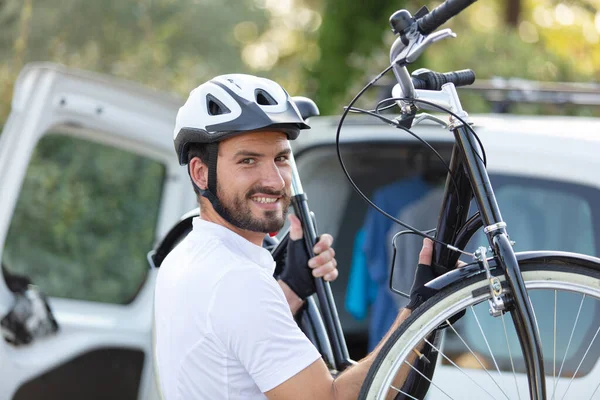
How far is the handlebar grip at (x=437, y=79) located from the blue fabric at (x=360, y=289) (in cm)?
238

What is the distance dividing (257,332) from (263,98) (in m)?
0.63

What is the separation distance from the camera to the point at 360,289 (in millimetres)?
4621

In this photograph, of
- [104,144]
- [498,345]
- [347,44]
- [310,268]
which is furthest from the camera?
[347,44]

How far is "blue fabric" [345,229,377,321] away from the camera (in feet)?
15.1

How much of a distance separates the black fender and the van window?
12.7 ft

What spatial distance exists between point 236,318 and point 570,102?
2940 millimetres

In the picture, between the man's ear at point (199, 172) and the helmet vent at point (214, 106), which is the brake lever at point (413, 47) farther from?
the man's ear at point (199, 172)

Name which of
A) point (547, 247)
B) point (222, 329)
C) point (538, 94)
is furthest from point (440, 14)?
point (538, 94)

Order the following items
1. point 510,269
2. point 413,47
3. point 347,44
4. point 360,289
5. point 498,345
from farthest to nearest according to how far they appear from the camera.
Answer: point 347,44 → point 360,289 → point 498,345 → point 413,47 → point 510,269

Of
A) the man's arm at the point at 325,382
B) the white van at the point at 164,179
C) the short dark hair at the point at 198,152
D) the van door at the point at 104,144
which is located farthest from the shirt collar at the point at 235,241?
the van door at the point at 104,144

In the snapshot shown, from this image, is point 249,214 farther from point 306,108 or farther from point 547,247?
point 547,247

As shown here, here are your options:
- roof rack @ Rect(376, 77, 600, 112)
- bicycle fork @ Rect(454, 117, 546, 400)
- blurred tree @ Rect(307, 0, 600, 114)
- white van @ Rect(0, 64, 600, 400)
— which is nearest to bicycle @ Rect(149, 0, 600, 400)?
bicycle fork @ Rect(454, 117, 546, 400)

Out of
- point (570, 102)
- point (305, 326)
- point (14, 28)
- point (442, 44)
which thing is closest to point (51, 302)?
point (305, 326)

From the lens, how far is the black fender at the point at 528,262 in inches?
83.6
